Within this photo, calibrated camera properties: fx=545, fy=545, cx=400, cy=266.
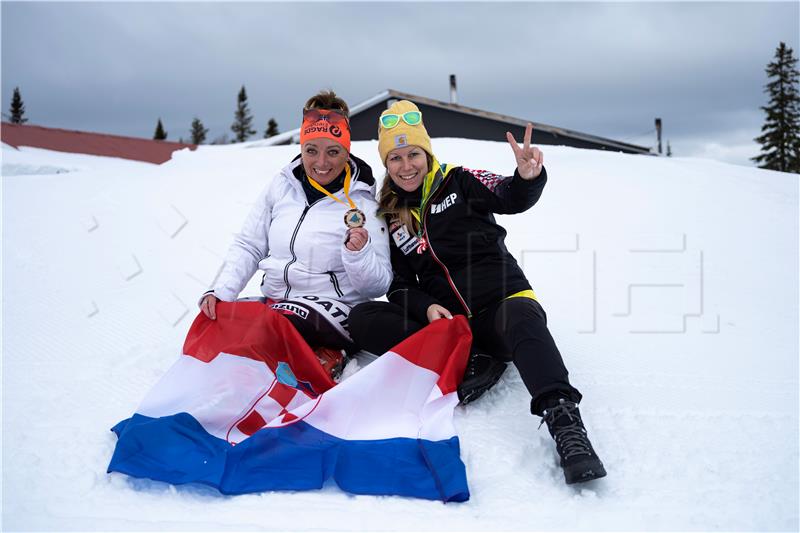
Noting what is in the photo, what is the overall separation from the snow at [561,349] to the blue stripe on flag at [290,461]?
4 centimetres

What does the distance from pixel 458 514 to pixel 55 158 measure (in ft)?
37.3

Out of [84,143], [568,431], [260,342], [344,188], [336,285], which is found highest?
[84,143]

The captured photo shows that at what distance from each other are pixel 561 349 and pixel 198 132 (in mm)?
51943

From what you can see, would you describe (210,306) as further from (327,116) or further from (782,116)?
(782,116)

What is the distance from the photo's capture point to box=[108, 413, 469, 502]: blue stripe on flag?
5.67ft

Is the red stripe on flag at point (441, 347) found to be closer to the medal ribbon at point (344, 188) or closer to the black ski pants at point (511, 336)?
the black ski pants at point (511, 336)

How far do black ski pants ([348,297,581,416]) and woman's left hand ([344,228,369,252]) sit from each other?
274 mm

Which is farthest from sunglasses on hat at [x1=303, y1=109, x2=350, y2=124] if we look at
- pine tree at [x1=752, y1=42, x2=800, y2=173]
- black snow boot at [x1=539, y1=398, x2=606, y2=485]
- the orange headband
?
pine tree at [x1=752, y1=42, x2=800, y2=173]

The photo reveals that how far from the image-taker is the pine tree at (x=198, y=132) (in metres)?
49.0

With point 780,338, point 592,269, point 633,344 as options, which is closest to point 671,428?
point 633,344

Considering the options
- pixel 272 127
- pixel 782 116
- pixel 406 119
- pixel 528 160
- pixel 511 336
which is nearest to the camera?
pixel 511 336

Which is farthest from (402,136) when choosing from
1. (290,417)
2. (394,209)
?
(290,417)

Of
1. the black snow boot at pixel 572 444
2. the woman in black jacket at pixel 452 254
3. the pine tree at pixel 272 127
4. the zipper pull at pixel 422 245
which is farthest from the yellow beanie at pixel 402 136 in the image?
the pine tree at pixel 272 127

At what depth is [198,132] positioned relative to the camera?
163 ft
